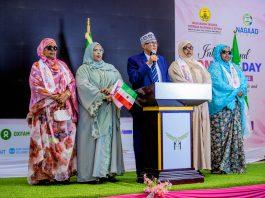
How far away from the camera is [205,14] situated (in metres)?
7.07

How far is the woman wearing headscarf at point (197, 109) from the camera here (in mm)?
5090

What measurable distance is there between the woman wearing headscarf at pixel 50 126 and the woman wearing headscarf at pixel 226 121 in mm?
1705

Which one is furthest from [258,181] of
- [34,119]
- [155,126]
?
Result: [34,119]

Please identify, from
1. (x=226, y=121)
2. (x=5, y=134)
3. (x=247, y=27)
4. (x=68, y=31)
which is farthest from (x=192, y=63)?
(x=247, y=27)

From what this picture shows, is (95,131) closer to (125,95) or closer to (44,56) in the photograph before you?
(125,95)

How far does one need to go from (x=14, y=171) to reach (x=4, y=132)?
18.7 inches

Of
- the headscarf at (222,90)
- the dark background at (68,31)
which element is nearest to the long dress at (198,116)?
the headscarf at (222,90)

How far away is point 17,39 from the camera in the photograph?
556 cm

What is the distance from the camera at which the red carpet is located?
3778mm

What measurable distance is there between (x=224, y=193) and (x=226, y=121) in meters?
1.45

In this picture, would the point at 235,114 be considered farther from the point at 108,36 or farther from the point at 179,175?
the point at 108,36

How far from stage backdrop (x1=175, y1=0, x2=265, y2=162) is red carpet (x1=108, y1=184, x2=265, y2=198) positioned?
9.73 ft

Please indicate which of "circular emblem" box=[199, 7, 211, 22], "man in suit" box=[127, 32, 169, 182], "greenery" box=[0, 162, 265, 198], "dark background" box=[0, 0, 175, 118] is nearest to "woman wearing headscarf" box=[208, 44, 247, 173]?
"greenery" box=[0, 162, 265, 198]

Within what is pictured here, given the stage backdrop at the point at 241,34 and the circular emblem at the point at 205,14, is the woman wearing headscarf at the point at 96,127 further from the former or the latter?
the circular emblem at the point at 205,14
